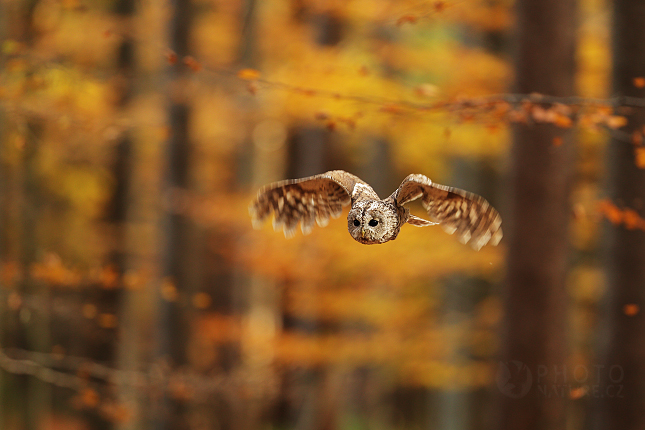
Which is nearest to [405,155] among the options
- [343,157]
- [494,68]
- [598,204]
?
[343,157]

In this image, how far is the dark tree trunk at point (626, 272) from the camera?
3898 millimetres

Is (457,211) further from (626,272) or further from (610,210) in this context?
(626,272)

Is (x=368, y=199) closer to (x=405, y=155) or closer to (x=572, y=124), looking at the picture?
(x=572, y=124)

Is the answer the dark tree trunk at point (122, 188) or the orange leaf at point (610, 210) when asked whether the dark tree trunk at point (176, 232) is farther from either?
the orange leaf at point (610, 210)

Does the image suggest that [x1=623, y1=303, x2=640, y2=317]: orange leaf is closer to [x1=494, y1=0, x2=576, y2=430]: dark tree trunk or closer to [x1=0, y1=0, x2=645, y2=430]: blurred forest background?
[x1=0, y1=0, x2=645, y2=430]: blurred forest background

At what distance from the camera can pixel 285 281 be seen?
308 inches

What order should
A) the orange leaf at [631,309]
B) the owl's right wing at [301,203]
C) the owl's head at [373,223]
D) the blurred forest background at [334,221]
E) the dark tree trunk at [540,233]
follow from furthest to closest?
the dark tree trunk at [540,233], the blurred forest background at [334,221], the orange leaf at [631,309], the owl's right wing at [301,203], the owl's head at [373,223]

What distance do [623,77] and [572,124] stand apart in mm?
1172

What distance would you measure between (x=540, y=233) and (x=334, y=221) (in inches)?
A: 128

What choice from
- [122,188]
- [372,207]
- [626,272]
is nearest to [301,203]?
[372,207]

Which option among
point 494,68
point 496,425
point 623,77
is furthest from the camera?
point 494,68

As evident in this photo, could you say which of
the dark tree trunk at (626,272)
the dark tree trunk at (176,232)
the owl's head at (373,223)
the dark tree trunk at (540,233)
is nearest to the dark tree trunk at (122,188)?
the dark tree trunk at (176,232)

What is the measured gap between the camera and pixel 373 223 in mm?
1651

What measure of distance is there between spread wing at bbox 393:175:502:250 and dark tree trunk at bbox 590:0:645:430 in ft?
8.14
